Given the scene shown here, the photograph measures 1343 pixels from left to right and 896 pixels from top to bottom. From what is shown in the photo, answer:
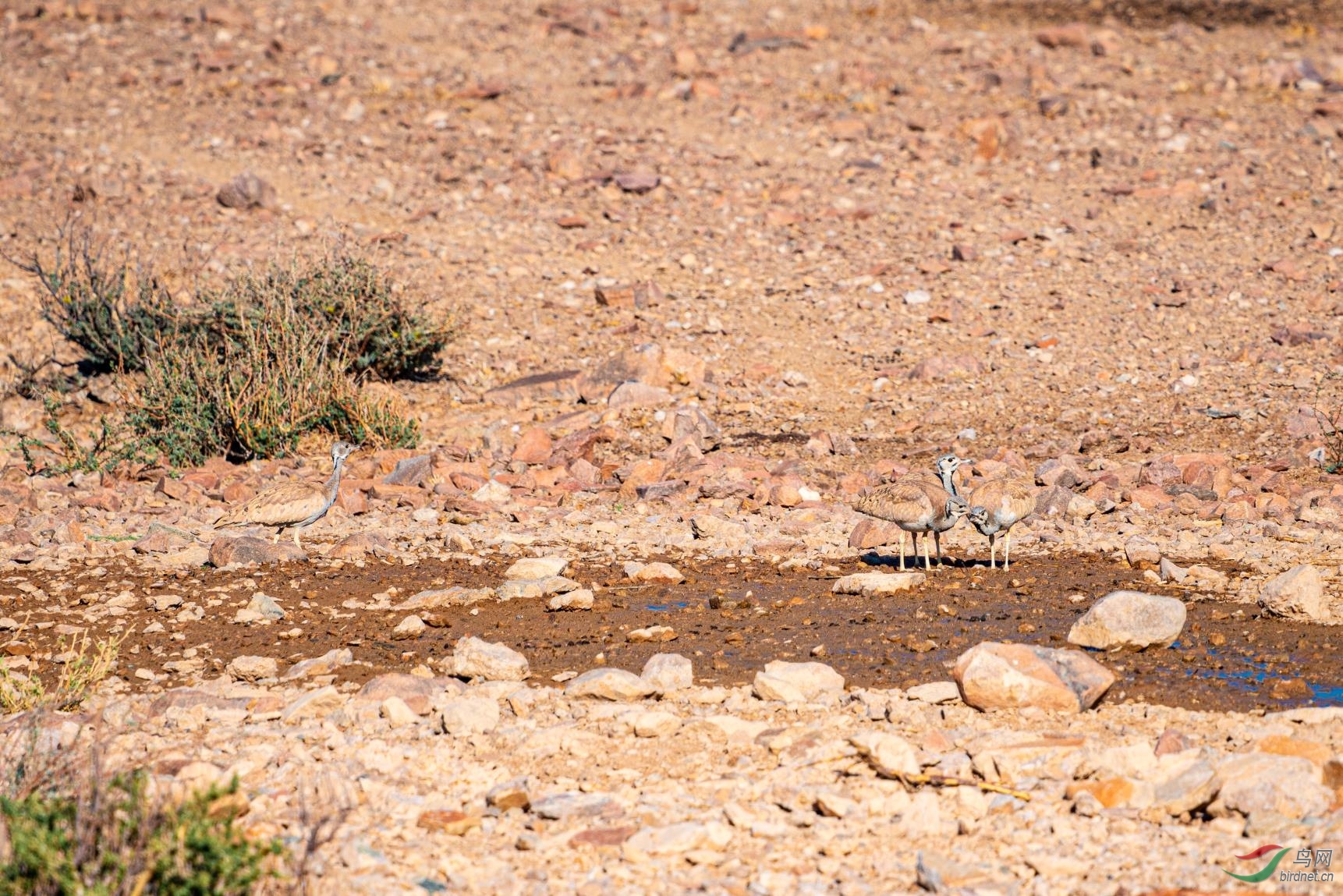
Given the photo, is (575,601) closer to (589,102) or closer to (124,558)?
(124,558)

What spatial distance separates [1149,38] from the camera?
21.0 m

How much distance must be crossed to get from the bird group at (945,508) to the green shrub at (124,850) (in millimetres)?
4575

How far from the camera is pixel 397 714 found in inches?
213

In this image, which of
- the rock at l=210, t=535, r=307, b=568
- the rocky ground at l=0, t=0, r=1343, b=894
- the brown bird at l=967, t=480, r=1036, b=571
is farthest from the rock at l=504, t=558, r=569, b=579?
the brown bird at l=967, t=480, r=1036, b=571

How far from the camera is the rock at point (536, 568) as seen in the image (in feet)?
25.7

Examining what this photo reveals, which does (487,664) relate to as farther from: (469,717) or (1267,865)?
(1267,865)

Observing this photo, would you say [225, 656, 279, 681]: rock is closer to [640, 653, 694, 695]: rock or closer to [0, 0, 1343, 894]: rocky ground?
[0, 0, 1343, 894]: rocky ground

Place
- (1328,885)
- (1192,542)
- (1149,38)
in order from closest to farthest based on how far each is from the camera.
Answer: (1328,885) < (1192,542) < (1149,38)

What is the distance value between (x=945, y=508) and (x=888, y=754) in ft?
10.6

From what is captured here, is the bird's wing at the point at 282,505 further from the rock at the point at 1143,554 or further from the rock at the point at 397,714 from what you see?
the rock at the point at 1143,554

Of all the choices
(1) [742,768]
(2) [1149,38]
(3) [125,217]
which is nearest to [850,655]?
(1) [742,768]

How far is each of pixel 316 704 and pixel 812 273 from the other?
10002 millimetres

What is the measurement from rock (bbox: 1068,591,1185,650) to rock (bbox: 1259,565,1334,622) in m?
0.76

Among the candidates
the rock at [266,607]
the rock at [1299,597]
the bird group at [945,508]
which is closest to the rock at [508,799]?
the rock at [266,607]
